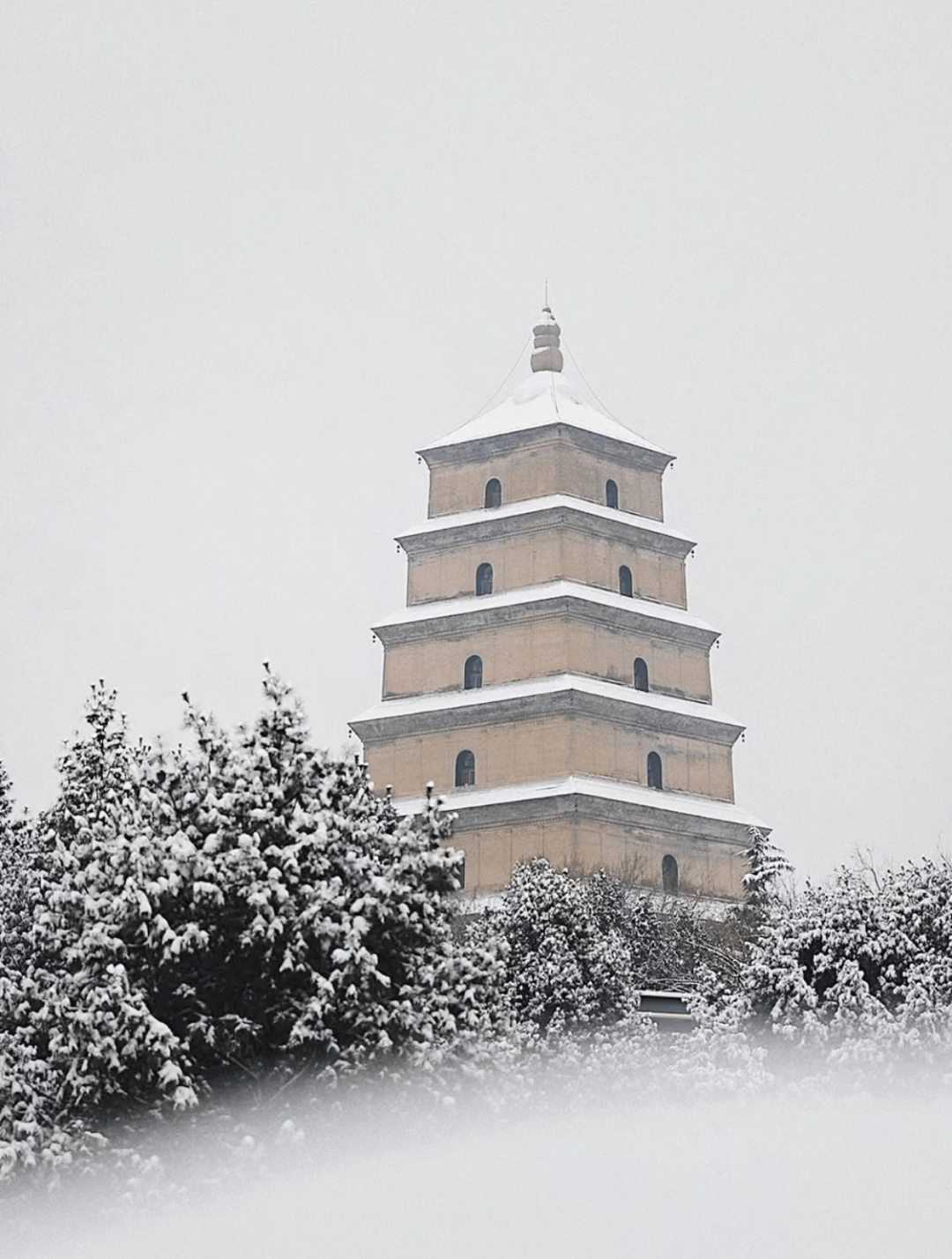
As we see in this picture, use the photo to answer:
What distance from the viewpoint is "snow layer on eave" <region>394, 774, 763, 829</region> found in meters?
39.2

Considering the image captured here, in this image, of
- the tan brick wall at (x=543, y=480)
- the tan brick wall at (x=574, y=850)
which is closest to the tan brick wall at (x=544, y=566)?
the tan brick wall at (x=543, y=480)

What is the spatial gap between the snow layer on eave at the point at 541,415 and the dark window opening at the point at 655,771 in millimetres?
7908

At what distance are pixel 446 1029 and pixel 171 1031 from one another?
83.7 inches

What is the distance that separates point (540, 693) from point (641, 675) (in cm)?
320

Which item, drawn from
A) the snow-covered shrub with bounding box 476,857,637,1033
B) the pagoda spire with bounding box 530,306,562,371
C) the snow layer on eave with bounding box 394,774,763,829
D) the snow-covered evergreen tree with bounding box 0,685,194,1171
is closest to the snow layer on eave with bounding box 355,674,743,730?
the snow layer on eave with bounding box 394,774,763,829

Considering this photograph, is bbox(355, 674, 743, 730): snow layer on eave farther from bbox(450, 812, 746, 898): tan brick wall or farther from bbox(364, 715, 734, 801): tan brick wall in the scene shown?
bbox(450, 812, 746, 898): tan brick wall

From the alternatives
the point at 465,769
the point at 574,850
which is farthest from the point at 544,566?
the point at 574,850

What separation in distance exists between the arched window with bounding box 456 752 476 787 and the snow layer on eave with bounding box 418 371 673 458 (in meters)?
8.13

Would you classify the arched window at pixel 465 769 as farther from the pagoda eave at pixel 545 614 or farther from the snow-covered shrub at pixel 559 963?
the snow-covered shrub at pixel 559 963

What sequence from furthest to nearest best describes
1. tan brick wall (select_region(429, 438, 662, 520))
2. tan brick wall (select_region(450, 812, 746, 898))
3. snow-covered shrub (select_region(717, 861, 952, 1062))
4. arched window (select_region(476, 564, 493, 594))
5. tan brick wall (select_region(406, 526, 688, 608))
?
tan brick wall (select_region(429, 438, 662, 520)), arched window (select_region(476, 564, 493, 594)), tan brick wall (select_region(406, 526, 688, 608)), tan brick wall (select_region(450, 812, 746, 898)), snow-covered shrub (select_region(717, 861, 952, 1062))

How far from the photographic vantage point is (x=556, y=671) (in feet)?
135

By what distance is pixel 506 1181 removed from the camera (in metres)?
12.0

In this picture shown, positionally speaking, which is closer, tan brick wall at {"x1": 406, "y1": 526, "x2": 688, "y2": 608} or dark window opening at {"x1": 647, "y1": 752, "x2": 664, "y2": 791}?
dark window opening at {"x1": 647, "y1": 752, "x2": 664, "y2": 791}

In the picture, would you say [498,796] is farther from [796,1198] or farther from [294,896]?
[796,1198]
